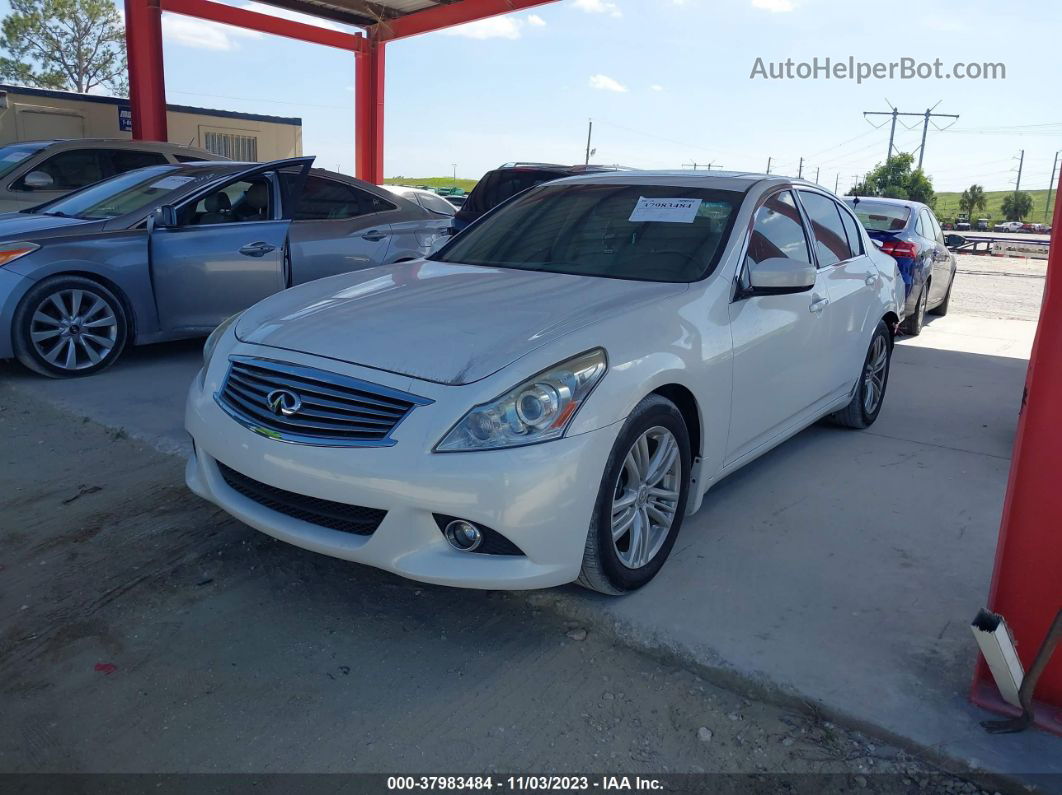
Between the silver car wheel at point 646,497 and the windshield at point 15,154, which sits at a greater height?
the windshield at point 15,154

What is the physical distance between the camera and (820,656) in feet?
9.26

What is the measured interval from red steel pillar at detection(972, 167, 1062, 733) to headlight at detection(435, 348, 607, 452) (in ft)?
4.07

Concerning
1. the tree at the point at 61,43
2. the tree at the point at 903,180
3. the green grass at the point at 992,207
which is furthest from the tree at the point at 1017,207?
the tree at the point at 61,43

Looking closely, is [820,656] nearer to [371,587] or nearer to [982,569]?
[982,569]

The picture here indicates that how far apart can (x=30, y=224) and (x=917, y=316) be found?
8.25 m

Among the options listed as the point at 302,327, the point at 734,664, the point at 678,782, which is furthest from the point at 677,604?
the point at 302,327

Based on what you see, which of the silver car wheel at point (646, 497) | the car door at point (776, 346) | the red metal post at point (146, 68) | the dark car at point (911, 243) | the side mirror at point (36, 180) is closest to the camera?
the silver car wheel at point (646, 497)

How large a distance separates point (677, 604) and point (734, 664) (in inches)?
15.7

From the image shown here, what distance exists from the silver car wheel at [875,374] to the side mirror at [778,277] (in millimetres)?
1753

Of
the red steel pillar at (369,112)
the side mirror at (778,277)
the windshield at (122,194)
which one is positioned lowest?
the side mirror at (778,277)

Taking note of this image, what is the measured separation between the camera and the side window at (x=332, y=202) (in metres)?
6.96

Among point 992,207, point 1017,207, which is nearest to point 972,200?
point 1017,207

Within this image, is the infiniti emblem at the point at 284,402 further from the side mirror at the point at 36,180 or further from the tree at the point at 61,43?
the tree at the point at 61,43

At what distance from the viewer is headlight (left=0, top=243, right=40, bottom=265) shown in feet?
18.9
